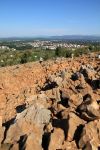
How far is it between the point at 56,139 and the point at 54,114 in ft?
7.19

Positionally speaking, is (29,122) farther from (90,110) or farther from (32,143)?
(90,110)

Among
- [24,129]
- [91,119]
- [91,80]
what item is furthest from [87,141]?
[91,80]

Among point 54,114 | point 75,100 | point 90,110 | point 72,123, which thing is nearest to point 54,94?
point 75,100

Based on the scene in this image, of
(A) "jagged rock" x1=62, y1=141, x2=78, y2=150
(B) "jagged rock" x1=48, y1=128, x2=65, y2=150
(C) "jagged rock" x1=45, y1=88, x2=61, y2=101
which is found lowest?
(A) "jagged rock" x1=62, y1=141, x2=78, y2=150

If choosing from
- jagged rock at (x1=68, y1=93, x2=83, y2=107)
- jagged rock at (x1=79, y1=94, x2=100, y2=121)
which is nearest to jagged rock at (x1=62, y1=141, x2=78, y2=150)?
jagged rock at (x1=79, y1=94, x2=100, y2=121)

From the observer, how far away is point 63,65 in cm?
2219

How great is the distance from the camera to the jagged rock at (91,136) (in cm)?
1125

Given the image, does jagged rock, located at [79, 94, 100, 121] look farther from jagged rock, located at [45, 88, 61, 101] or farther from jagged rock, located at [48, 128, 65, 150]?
jagged rock, located at [45, 88, 61, 101]

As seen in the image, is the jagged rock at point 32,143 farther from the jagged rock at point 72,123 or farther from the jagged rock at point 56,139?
the jagged rock at point 72,123

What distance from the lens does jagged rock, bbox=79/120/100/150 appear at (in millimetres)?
11250

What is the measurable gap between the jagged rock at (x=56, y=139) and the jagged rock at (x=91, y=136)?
803mm

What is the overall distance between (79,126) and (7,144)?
121 inches

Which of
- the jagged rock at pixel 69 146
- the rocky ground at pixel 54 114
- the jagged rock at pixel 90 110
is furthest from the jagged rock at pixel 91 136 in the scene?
the jagged rock at pixel 90 110

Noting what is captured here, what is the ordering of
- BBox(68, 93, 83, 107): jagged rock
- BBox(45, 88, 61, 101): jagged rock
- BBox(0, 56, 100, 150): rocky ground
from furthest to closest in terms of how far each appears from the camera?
BBox(45, 88, 61, 101): jagged rock → BBox(68, 93, 83, 107): jagged rock → BBox(0, 56, 100, 150): rocky ground
